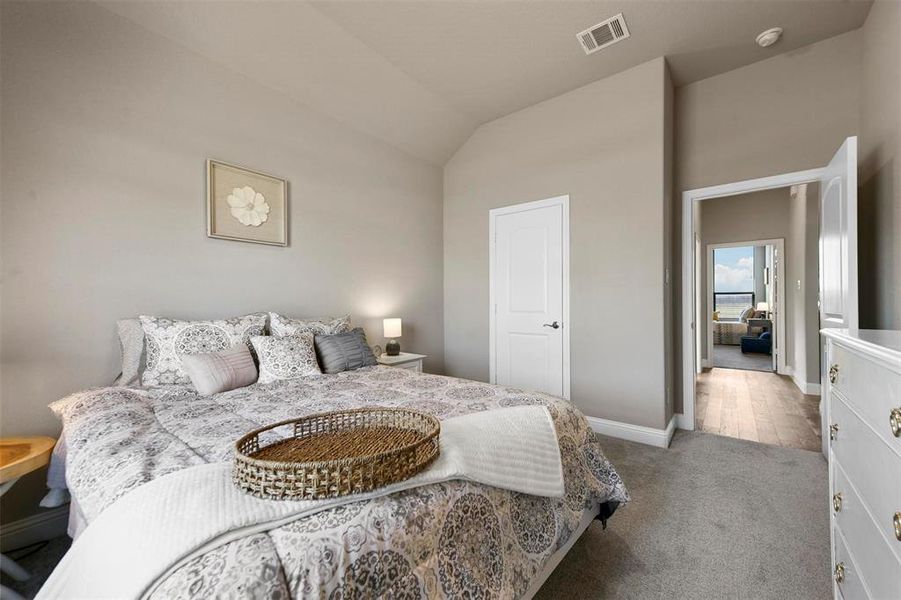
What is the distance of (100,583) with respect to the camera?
68cm

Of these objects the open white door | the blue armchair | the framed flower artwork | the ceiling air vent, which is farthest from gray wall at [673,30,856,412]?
the blue armchair

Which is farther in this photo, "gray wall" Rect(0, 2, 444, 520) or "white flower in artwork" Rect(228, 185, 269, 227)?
"white flower in artwork" Rect(228, 185, 269, 227)

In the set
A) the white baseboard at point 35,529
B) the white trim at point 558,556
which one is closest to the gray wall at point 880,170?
the white trim at point 558,556

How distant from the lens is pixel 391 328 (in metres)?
3.46

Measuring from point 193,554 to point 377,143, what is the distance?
11.7ft

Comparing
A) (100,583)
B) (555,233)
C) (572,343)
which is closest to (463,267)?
(555,233)

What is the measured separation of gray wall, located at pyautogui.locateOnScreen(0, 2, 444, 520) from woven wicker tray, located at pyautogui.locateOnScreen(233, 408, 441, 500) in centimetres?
168

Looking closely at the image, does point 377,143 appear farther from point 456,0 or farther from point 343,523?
point 343,523

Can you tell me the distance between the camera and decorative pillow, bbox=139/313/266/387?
1.98 metres

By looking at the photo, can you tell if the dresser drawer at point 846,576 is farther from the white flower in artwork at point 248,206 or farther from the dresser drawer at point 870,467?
the white flower in artwork at point 248,206

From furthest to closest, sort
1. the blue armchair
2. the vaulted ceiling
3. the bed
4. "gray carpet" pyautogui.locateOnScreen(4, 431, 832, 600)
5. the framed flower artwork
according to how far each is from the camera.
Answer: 1. the bed
2. the blue armchair
3. the framed flower artwork
4. the vaulted ceiling
5. "gray carpet" pyautogui.locateOnScreen(4, 431, 832, 600)

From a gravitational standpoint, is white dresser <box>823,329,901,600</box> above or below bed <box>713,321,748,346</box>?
above

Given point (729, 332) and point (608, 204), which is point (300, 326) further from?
point (729, 332)

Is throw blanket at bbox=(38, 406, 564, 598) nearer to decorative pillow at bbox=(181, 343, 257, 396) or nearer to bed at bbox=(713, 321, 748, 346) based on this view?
decorative pillow at bbox=(181, 343, 257, 396)
